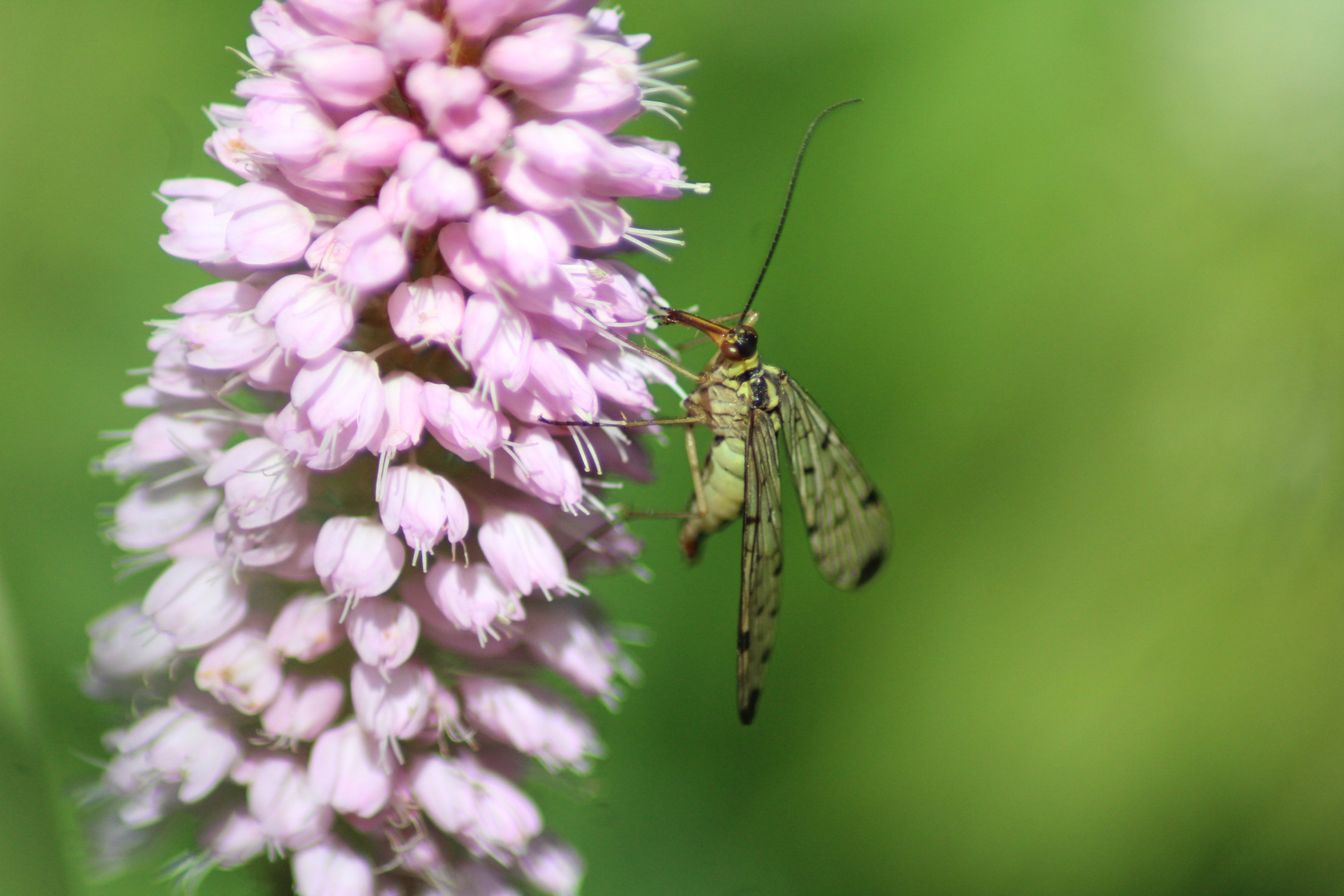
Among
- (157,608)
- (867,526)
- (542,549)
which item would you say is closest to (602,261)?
(542,549)

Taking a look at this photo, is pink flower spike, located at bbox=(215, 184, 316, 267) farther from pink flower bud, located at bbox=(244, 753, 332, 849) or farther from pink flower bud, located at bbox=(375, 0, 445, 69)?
pink flower bud, located at bbox=(244, 753, 332, 849)

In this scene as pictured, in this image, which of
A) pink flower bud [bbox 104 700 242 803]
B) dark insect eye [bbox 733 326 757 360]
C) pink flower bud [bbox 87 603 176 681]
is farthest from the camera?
dark insect eye [bbox 733 326 757 360]

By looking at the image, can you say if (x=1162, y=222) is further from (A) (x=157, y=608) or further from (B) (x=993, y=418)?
(A) (x=157, y=608)

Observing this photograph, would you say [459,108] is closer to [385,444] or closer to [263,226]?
[263,226]

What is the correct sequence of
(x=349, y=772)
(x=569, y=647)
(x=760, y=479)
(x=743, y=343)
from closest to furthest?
(x=349, y=772)
(x=569, y=647)
(x=760, y=479)
(x=743, y=343)

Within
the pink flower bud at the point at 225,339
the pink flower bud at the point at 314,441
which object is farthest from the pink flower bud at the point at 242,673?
the pink flower bud at the point at 225,339

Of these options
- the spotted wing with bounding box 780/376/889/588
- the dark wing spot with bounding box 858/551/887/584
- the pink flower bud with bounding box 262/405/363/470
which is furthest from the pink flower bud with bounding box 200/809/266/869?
→ the dark wing spot with bounding box 858/551/887/584

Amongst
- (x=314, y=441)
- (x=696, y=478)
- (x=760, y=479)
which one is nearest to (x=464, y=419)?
(x=314, y=441)
